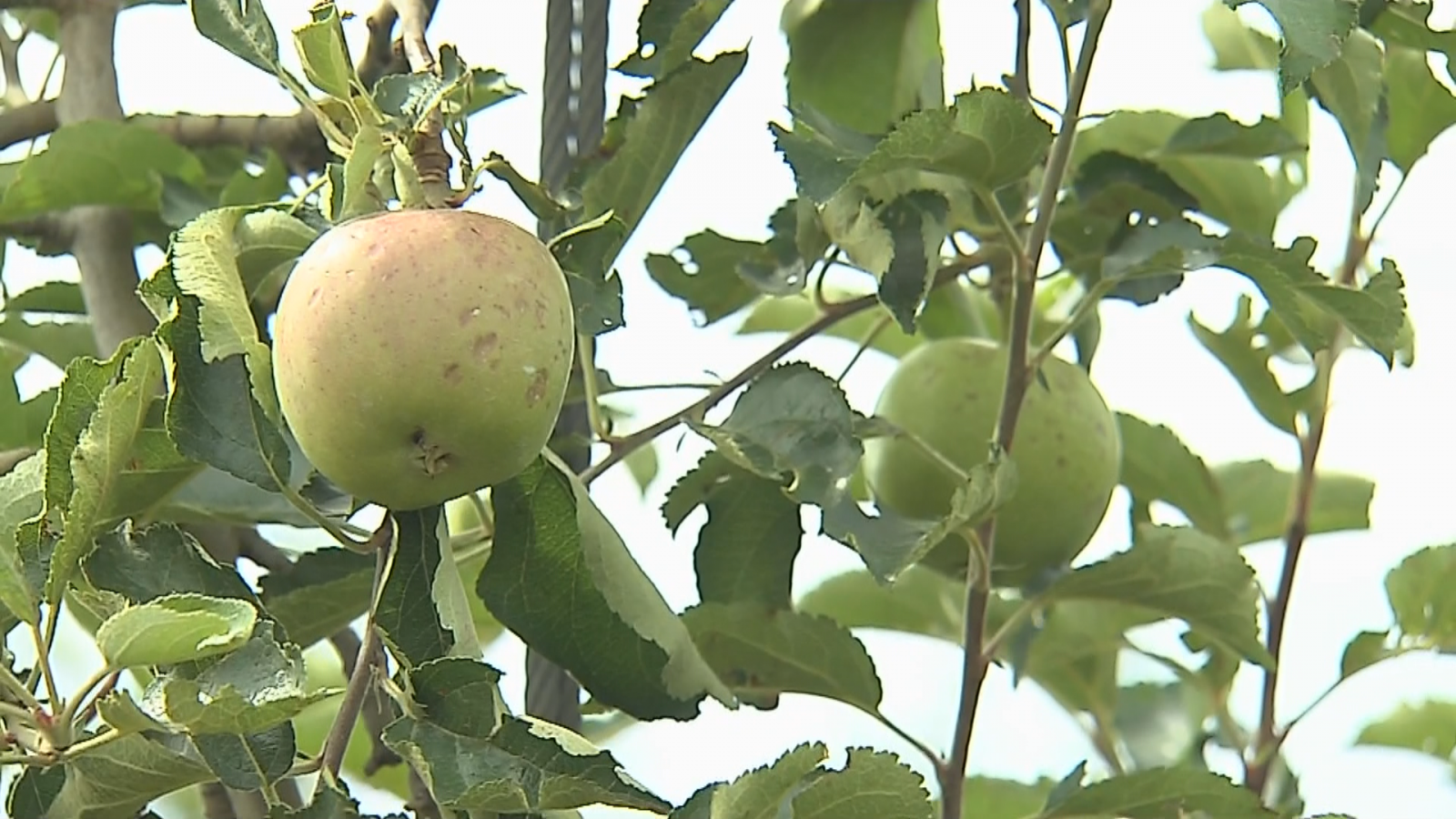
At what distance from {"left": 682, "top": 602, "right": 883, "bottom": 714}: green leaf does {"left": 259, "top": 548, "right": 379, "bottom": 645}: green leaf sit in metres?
0.11

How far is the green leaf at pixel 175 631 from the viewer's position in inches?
12.8

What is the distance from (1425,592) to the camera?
0.77m

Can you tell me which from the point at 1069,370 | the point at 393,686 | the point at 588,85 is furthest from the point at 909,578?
the point at 393,686

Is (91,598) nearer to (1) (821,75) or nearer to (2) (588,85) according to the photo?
(2) (588,85)

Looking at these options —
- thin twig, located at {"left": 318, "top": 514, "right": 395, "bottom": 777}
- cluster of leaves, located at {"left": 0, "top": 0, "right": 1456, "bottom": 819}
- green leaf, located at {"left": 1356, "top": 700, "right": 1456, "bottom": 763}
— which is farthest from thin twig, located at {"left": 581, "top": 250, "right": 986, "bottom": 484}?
green leaf, located at {"left": 1356, "top": 700, "right": 1456, "bottom": 763}

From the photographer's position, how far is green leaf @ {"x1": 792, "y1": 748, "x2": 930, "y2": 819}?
399 mm

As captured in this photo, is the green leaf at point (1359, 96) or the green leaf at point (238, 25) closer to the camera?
the green leaf at point (238, 25)

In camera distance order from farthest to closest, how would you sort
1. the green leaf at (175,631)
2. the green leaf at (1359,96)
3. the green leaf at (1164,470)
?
the green leaf at (1164,470) < the green leaf at (1359,96) < the green leaf at (175,631)

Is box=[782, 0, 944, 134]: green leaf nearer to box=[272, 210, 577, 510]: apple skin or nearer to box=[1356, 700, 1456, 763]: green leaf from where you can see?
box=[272, 210, 577, 510]: apple skin

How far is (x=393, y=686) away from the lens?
0.37 meters

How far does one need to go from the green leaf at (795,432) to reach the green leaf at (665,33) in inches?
3.7

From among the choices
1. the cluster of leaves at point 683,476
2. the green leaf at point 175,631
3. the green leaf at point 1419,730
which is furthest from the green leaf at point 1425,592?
the green leaf at point 175,631

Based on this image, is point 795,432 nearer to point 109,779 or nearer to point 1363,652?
point 109,779

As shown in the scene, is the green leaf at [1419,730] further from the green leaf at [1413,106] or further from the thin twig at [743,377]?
the thin twig at [743,377]
